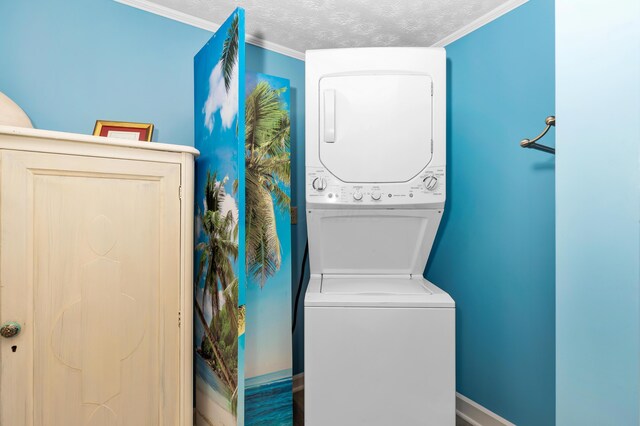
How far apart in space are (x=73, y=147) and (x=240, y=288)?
0.87 meters

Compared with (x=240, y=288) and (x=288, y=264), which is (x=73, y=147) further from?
(x=288, y=264)

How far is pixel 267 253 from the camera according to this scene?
186cm

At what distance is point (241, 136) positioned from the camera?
4.26 ft

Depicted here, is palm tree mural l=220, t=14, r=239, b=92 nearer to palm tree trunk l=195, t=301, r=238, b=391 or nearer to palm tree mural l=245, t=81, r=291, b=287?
palm tree mural l=245, t=81, r=291, b=287

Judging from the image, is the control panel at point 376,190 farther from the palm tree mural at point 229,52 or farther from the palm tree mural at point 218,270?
the palm tree mural at point 229,52

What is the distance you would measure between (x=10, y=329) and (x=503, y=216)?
2376 millimetres

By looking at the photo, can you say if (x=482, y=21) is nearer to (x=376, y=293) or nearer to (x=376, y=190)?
(x=376, y=190)

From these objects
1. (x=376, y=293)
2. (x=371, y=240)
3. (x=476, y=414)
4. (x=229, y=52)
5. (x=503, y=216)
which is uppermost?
(x=229, y=52)

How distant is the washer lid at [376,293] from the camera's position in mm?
1478

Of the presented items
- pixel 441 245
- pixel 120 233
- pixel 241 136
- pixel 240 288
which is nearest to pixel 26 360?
pixel 120 233

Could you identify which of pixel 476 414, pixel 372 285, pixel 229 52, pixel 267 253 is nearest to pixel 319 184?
pixel 267 253

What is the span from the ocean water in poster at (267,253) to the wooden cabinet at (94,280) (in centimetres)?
45

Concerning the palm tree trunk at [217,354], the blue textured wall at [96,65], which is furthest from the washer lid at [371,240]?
the blue textured wall at [96,65]

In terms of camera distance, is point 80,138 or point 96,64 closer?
point 80,138
